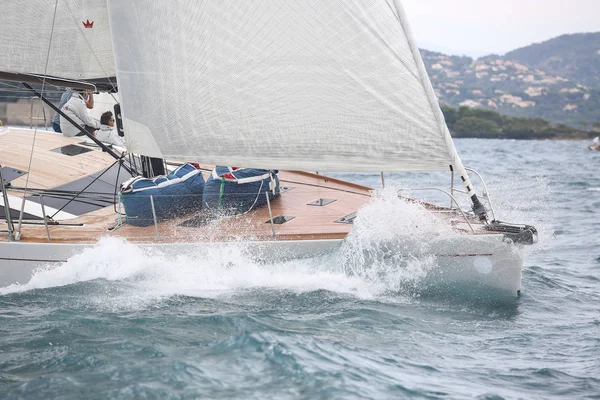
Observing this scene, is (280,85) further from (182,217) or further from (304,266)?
(182,217)

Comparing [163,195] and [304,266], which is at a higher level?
[163,195]

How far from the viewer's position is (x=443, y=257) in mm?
6340

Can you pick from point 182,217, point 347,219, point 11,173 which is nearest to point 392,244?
point 347,219

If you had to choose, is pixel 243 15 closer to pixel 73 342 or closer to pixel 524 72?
pixel 73 342

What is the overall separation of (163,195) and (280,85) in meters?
1.61

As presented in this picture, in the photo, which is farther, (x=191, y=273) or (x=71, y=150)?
(x=71, y=150)

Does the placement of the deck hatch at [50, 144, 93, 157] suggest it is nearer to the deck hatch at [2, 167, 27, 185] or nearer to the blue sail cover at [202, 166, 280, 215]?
the deck hatch at [2, 167, 27, 185]

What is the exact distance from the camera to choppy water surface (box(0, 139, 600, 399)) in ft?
15.4

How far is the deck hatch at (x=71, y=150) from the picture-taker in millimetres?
9312

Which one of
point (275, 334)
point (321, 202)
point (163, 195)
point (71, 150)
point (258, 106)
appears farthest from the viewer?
point (71, 150)

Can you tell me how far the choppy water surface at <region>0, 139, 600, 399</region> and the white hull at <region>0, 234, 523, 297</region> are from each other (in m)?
0.09

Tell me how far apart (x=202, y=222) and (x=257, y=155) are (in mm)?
950

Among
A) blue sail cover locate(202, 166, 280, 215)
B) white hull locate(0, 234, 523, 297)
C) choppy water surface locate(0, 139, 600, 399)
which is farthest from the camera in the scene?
blue sail cover locate(202, 166, 280, 215)

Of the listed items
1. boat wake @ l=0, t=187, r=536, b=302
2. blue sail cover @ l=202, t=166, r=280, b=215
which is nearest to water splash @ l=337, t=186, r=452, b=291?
boat wake @ l=0, t=187, r=536, b=302
